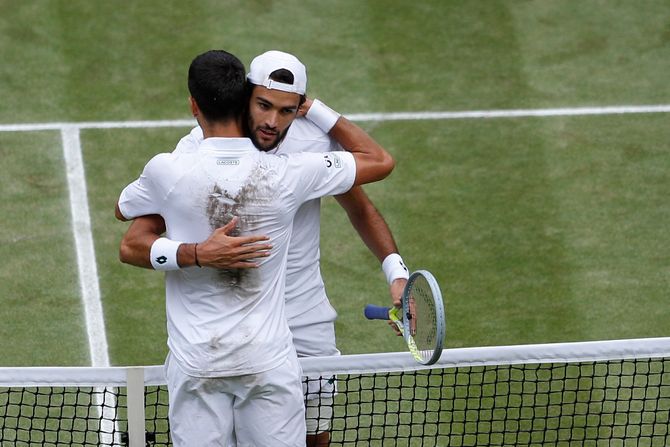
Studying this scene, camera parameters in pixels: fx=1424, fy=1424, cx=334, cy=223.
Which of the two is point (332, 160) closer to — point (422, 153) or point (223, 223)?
point (223, 223)

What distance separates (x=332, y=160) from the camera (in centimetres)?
742

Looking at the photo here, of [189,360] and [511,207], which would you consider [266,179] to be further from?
[511,207]

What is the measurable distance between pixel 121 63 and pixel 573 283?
5.17 m

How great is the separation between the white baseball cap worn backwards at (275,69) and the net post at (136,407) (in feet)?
6.33

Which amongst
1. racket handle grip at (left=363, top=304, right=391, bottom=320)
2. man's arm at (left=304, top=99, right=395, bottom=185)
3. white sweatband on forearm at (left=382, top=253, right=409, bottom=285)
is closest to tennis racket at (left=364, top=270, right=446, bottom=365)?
racket handle grip at (left=363, top=304, right=391, bottom=320)

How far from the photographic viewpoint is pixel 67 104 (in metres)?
13.7

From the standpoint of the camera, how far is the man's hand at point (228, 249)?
6852 mm

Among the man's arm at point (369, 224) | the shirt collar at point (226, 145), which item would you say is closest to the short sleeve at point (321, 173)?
the shirt collar at point (226, 145)

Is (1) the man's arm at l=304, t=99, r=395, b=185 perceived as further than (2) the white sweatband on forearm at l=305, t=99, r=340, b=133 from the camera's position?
No

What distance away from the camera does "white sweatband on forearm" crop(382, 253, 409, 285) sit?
26.6ft

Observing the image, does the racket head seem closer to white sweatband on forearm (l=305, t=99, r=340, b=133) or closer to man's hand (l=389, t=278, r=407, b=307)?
man's hand (l=389, t=278, r=407, b=307)

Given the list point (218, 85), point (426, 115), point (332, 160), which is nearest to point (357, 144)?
point (332, 160)

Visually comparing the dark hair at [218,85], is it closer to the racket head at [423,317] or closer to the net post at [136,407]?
the racket head at [423,317]

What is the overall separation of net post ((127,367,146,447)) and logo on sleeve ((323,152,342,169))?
1734 millimetres
